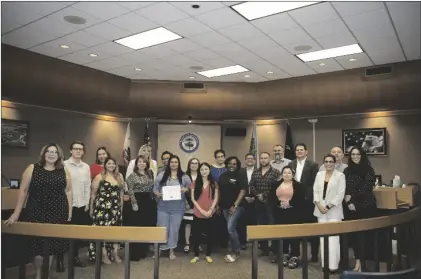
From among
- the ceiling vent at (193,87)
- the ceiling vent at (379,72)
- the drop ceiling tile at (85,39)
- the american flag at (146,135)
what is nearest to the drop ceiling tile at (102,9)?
the drop ceiling tile at (85,39)

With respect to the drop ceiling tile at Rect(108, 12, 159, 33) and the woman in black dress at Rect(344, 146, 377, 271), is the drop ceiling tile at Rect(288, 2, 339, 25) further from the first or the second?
the drop ceiling tile at Rect(108, 12, 159, 33)

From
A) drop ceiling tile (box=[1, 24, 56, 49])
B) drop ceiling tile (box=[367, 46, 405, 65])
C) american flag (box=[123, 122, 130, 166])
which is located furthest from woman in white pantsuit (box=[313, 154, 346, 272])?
american flag (box=[123, 122, 130, 166])

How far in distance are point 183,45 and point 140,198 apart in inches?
98.7

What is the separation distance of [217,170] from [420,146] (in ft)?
15.2

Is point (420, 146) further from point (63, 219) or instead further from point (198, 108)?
point (63, 219)

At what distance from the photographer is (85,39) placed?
17.8 feet

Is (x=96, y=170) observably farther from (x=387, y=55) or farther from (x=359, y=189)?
(x=387, y=55)

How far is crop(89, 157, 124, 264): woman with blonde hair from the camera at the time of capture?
471 cm

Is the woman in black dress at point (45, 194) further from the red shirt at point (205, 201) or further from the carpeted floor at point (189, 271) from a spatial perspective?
the red shirt at point (205, 201)

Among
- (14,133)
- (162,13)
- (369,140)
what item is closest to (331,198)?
(162,13)

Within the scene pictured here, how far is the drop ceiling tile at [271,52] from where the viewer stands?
5809 millimetres

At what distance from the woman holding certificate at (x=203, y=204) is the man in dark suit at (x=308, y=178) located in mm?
1329

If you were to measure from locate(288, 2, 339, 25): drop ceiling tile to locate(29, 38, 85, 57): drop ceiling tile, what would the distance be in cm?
345

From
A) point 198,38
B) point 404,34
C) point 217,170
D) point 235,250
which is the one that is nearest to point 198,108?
→ point 217,170
